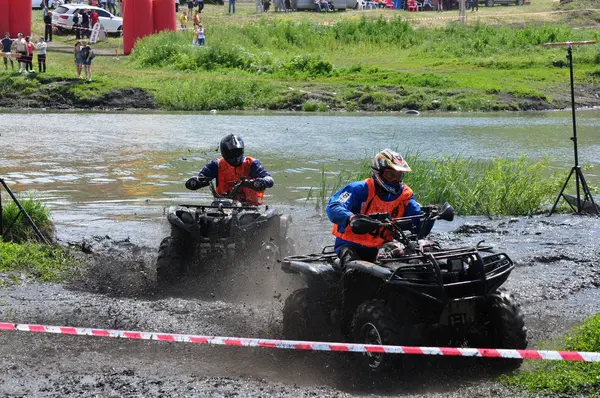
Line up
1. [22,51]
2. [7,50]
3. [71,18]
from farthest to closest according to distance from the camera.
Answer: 1. [71,18]
2. [7,50]
3. [22,51]

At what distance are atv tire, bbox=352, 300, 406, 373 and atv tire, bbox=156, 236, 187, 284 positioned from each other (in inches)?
167

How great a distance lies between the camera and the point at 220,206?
40.5ft

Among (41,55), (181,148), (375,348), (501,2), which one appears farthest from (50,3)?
(375,348)

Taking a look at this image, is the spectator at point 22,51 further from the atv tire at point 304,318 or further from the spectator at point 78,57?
the atv tire at point 304,318

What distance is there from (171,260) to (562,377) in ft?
18.3

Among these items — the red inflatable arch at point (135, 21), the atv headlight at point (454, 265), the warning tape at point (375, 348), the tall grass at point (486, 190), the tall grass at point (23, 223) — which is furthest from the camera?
the red inflatable arch at point (135, 21)

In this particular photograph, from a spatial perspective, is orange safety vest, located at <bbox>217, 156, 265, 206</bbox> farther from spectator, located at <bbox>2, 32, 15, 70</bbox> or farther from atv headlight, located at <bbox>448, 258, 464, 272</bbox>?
spectator, located at <bbox>2, 32, 15, 70</bbox>

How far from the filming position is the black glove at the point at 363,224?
8688 millimetres

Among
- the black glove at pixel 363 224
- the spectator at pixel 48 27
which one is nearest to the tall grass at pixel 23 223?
the black glove at pixel 363 224

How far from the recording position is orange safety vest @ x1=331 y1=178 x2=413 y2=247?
924 cm

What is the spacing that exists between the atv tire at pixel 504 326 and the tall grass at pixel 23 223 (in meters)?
7.48

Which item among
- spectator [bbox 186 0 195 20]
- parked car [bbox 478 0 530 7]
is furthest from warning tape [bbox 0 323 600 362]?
parked car [bbox 478 0 530 7]

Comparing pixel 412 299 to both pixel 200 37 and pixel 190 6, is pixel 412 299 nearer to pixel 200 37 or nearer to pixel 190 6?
pixel 200 37

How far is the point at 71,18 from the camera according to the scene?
53625mm
